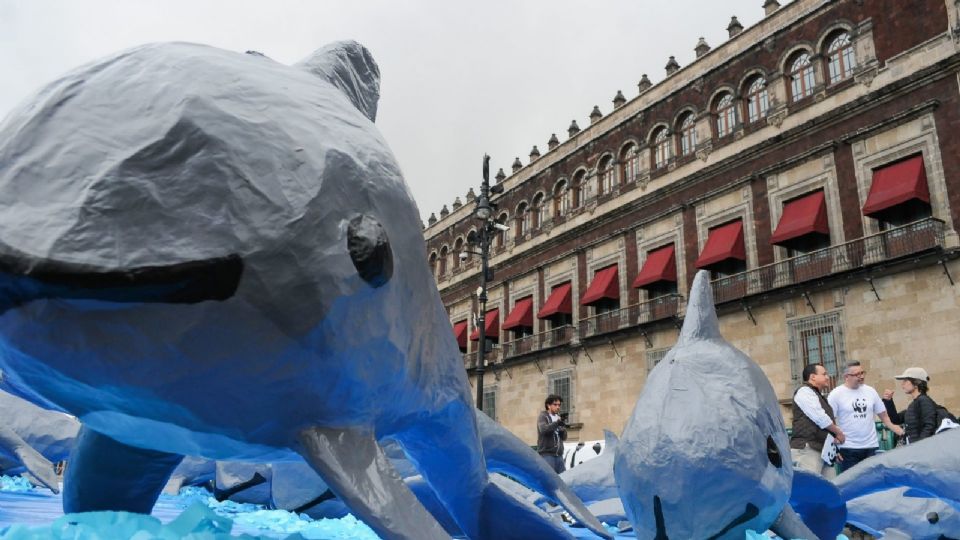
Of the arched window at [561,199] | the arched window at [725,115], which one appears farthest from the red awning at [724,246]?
the arched window at [561,199]

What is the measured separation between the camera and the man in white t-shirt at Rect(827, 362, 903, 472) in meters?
7.07

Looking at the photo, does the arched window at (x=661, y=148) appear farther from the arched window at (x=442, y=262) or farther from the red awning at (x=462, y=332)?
the arched window at (x=442, y=262)

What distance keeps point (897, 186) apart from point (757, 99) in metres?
5.84

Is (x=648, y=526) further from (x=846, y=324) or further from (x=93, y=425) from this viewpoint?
(x=846, y=324)

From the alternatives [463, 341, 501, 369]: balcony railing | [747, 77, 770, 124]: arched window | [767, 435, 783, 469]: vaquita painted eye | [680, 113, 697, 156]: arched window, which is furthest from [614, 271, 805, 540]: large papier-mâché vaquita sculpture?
[463, 341, 501, 369]: balcony railing

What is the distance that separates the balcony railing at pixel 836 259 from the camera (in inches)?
666

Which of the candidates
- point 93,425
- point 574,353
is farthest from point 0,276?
point 574,353

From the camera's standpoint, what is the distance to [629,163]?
26.5 meters

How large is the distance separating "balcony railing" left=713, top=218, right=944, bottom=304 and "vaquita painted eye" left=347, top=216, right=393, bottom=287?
709 inches

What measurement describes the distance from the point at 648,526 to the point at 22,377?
2754 mm

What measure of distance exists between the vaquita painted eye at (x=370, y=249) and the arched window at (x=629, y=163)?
2482cm

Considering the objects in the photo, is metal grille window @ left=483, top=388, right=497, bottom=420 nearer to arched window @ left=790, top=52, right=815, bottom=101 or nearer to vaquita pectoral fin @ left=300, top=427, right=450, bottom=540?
arched window @ left=790, top=52, right=815, bottom=101

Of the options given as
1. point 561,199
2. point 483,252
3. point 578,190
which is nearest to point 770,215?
point 578,190

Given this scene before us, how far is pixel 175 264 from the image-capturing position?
1701mm
